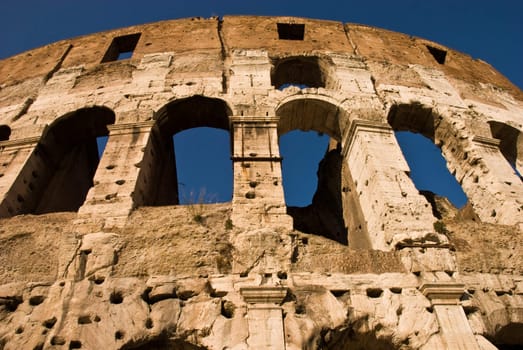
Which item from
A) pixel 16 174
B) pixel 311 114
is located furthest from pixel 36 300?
pixel 311 114

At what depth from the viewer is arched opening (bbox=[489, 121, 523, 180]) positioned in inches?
331

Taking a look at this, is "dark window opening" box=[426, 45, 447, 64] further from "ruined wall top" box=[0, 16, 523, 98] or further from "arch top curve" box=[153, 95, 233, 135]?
"arch top curve" box=[153, 95, 233, 135]

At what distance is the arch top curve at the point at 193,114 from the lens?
7234 mm

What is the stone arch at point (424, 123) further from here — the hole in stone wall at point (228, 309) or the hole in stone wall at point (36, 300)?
the hole in stone wall at point (36, 300)

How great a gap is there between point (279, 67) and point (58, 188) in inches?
204

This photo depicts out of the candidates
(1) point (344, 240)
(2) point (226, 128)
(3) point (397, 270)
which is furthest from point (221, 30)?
(3) point (397, 270)

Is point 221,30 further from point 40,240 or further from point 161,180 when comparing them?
point 40,240

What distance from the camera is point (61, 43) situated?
10.1 metres

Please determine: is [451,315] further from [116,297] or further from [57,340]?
[57,340]

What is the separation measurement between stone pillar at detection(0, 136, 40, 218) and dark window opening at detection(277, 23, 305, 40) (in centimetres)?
641

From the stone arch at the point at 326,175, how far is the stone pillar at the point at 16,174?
423cm

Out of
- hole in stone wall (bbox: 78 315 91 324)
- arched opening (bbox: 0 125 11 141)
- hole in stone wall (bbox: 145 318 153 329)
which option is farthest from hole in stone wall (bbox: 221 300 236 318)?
arched opening (bbox: 0 125 11 141)

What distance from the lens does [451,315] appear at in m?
4.14

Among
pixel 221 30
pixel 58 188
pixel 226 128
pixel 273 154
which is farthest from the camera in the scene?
pixel 221 30
